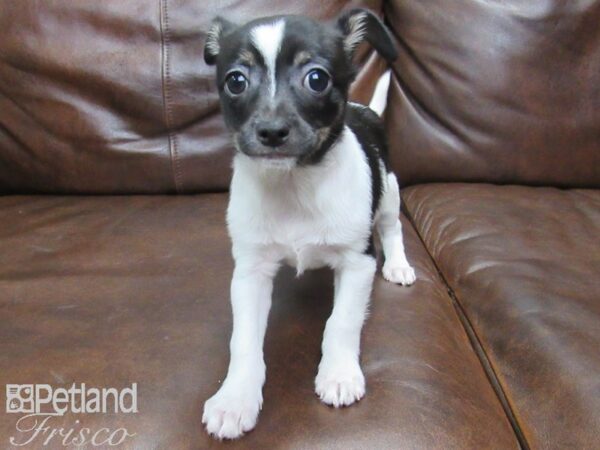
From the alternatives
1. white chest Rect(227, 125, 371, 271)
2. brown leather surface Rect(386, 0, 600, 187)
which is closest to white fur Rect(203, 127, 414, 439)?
white chest Rect(227, 125, 371, 271)

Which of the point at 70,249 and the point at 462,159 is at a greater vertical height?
the point at 462,159

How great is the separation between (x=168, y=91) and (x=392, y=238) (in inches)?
36.3

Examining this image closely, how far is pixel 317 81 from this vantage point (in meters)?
1.13

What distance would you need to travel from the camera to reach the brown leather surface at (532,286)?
102cm

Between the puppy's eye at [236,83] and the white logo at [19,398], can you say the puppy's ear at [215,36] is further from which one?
the white logo at [19,398]

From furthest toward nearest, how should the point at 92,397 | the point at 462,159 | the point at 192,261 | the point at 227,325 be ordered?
the point at 462,159
the point at 192,261
the point at 227,325
the point at 92,397

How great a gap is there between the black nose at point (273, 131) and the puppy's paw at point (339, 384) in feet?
1.49

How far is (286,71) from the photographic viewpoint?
1.11 meters

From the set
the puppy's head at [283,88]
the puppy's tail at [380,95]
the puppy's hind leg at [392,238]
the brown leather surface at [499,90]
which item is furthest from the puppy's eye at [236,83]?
the brown leather surface at [499,90]

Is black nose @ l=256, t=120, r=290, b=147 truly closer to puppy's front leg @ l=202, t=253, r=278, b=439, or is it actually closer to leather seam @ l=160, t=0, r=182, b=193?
puppy's front leg @ l=202, t=253, r=278, b=439

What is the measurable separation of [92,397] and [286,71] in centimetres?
74

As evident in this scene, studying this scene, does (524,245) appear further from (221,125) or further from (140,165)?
(140,165)

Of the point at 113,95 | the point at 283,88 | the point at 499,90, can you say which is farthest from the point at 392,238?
the point at 113,95

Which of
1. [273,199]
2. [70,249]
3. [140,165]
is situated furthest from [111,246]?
[273,199]
